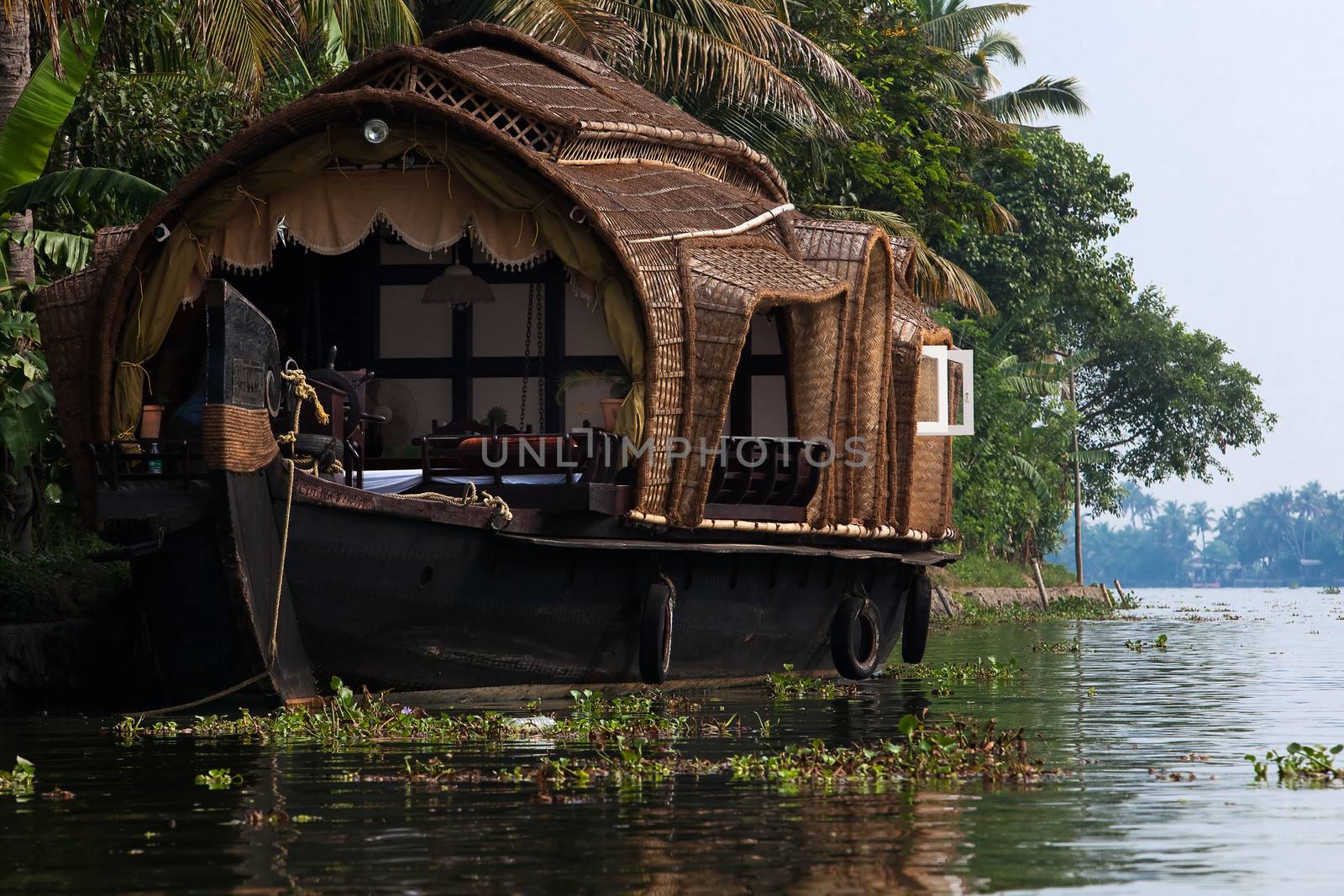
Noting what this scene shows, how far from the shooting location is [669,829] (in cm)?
610

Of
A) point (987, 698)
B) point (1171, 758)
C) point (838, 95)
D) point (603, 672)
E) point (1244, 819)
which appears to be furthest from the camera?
point (838, 95)

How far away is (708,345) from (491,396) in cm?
411

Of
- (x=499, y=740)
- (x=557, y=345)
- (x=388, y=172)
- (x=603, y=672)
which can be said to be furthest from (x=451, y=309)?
(x=499, y=740)

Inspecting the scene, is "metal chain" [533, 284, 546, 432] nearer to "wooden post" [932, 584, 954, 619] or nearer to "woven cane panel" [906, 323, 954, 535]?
"woven cane panel" [906, 323, 954, 535]

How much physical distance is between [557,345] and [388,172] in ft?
11.1

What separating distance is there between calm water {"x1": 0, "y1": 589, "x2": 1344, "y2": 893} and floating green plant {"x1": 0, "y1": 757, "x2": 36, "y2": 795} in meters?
0.08

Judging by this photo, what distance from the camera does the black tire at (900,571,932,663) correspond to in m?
15.5

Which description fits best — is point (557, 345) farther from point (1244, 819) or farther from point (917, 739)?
point (1244, 819)

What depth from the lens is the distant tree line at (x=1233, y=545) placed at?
12712 centimetres

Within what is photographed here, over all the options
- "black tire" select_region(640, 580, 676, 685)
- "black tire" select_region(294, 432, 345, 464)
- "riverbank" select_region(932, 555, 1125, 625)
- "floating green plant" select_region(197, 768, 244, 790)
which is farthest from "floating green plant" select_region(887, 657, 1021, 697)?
"riverbank" select_region(932, 555, 1125, 625)

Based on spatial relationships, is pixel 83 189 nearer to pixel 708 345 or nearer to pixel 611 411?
pixel 611 411

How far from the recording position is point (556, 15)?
1830 cm

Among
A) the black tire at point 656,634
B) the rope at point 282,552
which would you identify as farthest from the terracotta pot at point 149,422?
the black tire at point 656,634

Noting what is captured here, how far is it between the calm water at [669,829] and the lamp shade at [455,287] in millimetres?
5089
